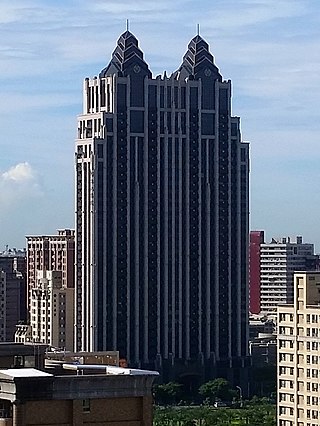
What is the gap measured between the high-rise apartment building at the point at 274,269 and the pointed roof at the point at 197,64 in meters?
54.1

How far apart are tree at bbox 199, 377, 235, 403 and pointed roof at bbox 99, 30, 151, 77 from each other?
2397 cm

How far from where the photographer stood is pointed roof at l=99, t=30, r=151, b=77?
375 feet

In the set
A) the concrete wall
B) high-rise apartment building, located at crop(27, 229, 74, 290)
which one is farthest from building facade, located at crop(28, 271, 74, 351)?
the concrete wall

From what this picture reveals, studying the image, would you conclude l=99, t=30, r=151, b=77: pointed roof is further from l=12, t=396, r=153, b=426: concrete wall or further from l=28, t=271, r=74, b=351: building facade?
l=12, t=396, r=153, b=426: concrete wall

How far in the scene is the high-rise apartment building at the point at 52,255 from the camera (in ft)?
391

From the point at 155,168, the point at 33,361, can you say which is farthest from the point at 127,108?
the point at 33,361

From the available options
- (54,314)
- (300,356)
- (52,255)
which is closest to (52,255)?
(52,255)

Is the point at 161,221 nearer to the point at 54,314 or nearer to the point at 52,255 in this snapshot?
the point at 54,314

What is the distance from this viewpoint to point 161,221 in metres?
112

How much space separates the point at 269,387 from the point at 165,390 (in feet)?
34.5

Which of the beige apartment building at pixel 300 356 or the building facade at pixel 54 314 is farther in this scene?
the building facade at pixel 54 314

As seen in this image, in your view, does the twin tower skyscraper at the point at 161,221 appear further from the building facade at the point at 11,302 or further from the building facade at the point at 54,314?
the building facade at the point at 11,302

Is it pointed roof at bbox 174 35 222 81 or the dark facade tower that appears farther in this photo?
the dark facade tower

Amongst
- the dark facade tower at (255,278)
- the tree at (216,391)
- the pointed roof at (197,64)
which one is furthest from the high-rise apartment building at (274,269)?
the tree at (216,391)
